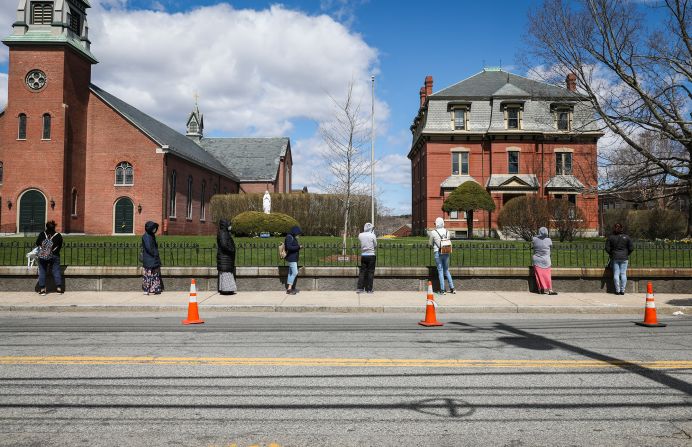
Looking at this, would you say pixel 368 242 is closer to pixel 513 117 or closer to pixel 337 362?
pixel 337 362

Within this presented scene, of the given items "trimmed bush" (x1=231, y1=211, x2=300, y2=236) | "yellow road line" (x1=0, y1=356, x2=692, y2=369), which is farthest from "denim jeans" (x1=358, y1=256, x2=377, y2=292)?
"trimmed bush" (x1=231, y1=211, x2=300, y2=236)

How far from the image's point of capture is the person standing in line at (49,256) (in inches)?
500

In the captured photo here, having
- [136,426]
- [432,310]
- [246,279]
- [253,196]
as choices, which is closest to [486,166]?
[253,196]

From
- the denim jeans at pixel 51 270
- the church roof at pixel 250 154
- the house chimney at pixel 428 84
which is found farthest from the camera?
the church roof at pixel 250 154

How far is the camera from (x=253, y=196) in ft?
120

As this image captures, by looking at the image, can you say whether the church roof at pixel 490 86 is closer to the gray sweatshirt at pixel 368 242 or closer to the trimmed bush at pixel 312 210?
the trimmed bush at pixel 312 210

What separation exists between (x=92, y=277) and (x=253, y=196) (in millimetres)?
23185

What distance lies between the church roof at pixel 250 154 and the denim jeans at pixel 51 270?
4312 centimetres

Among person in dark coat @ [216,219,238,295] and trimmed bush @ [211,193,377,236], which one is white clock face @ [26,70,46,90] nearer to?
trimmed bush @ [211,193,377,236]

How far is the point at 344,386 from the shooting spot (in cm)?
517

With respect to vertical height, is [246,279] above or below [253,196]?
below

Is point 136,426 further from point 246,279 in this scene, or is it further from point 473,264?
point 473,264

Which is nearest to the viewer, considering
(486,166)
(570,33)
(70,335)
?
(70,335)

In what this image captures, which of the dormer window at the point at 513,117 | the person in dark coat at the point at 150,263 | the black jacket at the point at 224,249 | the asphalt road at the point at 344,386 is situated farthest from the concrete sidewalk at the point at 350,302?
the dormer window at the point at 513,117
